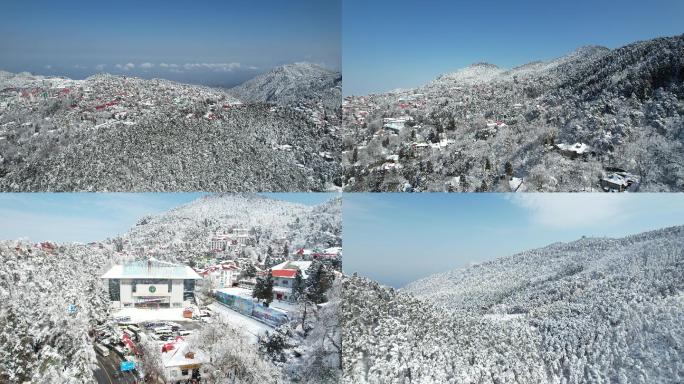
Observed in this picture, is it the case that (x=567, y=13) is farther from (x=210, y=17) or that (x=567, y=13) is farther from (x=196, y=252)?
(x=196, y=252)

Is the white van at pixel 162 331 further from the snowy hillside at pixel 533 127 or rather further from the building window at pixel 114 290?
the snowy hillside at pixel 533 127

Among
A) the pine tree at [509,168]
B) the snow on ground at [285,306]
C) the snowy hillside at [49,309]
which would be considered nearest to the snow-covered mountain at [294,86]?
the pine tree at [509,168]

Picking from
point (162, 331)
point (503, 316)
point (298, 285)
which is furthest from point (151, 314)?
point (503, 316)

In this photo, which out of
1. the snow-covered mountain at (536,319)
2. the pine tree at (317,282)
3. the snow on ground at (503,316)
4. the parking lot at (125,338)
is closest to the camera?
the parking lot at (125,338)

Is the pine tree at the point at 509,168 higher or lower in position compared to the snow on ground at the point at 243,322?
higher

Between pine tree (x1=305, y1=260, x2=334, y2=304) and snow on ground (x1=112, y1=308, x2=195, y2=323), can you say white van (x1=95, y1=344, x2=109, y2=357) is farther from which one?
pine tree (x1=305, y1=260, x2=334, y2=304)

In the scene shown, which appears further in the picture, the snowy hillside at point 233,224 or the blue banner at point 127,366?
the snowy hillside at point 233,224

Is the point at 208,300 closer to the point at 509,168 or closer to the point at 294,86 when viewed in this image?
the point at 294,86
